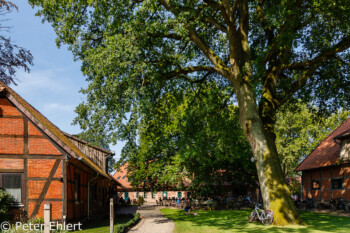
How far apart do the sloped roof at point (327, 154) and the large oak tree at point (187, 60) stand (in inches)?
397

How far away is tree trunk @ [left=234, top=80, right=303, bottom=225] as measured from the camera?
589 inches

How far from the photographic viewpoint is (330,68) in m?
19.1

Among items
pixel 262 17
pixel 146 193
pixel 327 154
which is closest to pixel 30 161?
pixel 262 17

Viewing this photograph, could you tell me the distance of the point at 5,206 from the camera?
548 inches

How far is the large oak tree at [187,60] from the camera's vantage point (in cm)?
1489

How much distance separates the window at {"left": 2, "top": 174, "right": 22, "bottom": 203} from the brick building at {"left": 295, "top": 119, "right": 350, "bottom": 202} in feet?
70.6

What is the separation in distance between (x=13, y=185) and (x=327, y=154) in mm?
25525

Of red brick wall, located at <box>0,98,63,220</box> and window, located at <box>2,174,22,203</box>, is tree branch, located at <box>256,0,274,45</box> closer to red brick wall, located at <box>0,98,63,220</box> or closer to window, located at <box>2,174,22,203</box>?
red brick wall, located at <box>0,98,63,220</box>

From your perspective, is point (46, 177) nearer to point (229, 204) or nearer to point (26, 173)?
point (26, 173)

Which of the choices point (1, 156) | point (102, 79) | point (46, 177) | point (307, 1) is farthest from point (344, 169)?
point (1, 156)

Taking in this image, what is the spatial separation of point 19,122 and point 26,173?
2.31 m

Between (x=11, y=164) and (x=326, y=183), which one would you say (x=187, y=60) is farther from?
(x=326, y=183)

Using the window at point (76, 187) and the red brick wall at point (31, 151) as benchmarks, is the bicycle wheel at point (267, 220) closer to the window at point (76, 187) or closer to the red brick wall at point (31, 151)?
the red brick wall at point (31, 151)

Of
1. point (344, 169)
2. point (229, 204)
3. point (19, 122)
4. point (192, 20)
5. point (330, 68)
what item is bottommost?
point (229, 204)
